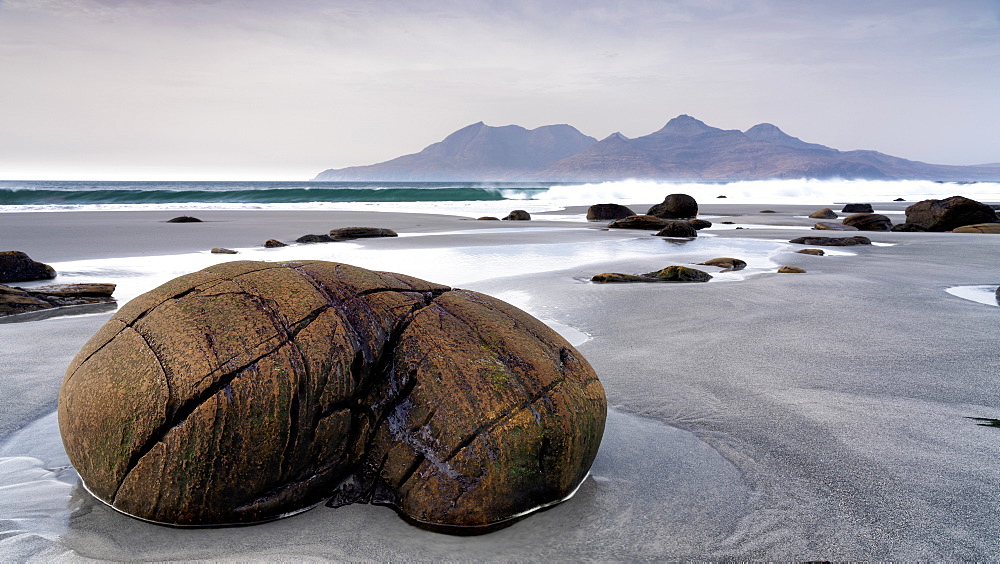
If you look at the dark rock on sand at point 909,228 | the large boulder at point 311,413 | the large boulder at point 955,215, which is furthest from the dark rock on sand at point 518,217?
the large boulder at point 311,413

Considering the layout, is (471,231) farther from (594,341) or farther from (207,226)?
(594,341)

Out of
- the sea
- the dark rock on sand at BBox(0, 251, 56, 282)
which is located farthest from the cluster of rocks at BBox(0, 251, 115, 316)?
the sea

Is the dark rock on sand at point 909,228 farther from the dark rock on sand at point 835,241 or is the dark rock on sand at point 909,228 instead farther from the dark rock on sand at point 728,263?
the dark rock on sand at point 728,263

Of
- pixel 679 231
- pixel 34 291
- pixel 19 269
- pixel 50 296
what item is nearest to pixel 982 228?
pixel 679 231

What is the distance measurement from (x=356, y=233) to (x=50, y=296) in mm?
7976

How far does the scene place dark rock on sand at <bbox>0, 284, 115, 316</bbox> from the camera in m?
5.91

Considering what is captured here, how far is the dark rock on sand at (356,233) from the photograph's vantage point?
13.8 meters

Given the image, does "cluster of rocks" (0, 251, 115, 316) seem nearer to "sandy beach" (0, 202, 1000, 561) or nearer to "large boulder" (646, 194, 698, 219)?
"sandy beach" (0, 202, 1000, 561)

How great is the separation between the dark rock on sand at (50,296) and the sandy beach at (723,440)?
0.37m

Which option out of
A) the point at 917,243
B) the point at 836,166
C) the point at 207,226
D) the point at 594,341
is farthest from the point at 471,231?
the point at 836,166

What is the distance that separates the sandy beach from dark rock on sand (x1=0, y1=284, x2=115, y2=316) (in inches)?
14.6

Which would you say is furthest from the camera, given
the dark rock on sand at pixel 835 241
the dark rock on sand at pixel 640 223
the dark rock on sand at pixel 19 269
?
the dark rock on sand at pixel 640 223

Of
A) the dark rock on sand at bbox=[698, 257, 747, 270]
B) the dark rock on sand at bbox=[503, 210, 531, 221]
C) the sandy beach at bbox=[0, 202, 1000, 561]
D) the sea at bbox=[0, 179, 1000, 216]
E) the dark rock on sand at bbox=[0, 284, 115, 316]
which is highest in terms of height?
the sea at bbox=[0, 179, 1000, 216]

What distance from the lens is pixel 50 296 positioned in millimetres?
6352
